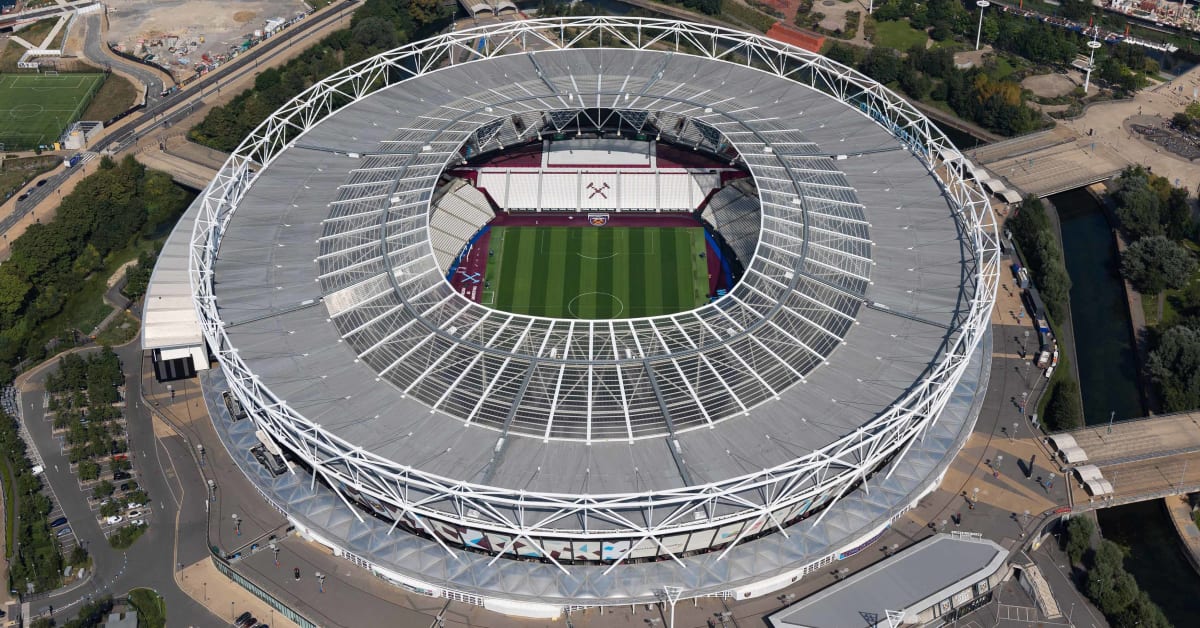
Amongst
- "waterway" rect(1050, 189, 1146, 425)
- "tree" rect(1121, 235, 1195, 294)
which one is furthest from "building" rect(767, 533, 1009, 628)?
"tree" rect(1121, 235, 1195, 294)

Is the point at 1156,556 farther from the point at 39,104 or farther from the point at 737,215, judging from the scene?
the point at 39,104

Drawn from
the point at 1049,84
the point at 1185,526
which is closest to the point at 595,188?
the point at 1185,526

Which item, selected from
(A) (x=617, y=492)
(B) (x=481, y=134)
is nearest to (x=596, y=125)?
(B) (x=481, y=134)

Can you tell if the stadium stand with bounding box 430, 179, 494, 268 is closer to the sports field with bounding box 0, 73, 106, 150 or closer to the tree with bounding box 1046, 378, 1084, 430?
the sports field with bounding box 0, 73, 106, 150

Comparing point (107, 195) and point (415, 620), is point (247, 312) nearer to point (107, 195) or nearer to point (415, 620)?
point (415, 620)

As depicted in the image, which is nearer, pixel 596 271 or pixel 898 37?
pixel 596 271

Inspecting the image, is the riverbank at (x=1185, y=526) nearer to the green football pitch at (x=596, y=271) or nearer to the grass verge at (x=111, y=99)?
the green football pitch at (x=596, y=271)
